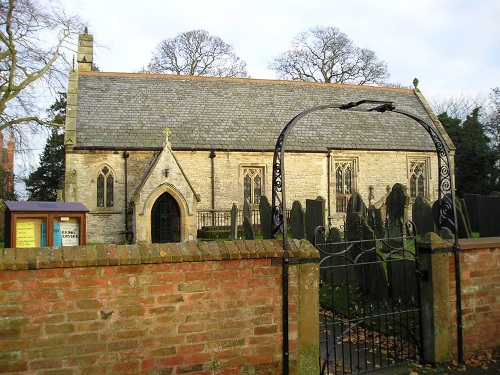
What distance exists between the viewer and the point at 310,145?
70.8ft

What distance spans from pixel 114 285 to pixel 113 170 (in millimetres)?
16098

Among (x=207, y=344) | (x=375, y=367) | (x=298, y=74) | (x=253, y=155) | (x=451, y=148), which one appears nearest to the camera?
(x=207, y=344)

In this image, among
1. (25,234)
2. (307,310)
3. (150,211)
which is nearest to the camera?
(307,310)

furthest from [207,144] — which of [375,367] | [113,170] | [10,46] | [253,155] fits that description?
[375,367]

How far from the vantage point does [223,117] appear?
72.6 ft

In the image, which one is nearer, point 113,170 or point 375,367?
point 375,367

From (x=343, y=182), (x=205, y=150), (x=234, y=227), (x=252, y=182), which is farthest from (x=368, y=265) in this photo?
(x=343, y=182)

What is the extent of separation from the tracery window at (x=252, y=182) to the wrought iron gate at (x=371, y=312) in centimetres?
1161

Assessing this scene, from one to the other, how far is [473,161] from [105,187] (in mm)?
22233

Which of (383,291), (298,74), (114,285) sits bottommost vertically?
(383,291)

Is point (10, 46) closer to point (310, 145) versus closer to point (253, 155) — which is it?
point (253, 155)

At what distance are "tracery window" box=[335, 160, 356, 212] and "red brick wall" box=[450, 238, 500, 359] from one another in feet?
53.9

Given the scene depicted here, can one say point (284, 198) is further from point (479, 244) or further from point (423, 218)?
point (423, 218)

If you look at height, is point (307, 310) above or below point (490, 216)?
below
